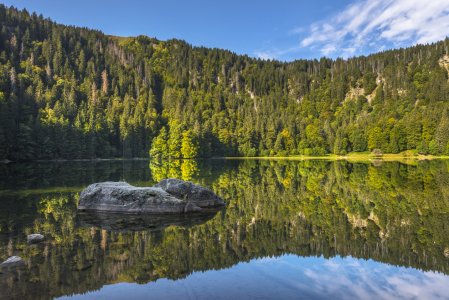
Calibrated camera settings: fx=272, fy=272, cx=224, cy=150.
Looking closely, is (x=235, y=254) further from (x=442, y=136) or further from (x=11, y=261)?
(x=442, y=136)

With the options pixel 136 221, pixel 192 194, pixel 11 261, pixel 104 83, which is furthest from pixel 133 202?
pixel 104 83

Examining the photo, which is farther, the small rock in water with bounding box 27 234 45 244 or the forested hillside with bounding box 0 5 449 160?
the forested hillside with bounding box 0 5 449 160

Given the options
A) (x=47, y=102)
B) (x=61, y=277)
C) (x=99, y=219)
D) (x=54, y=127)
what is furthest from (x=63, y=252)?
(x=47, y=102)

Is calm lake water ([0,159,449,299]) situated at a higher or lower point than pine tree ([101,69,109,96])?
lower

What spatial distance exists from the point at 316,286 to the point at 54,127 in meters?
96.2

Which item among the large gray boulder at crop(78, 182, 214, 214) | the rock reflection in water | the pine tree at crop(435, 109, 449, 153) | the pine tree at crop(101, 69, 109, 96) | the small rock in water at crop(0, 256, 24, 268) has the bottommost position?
the rock reflection in water

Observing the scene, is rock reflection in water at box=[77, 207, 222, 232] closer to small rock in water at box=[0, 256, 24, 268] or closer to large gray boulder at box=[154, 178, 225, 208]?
large gray boulder at box=[154, 178, 225, 208]

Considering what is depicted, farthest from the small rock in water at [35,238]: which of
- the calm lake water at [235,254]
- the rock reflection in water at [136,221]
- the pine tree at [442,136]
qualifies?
the pine tree at [442,136]

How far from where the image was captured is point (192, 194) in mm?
16141

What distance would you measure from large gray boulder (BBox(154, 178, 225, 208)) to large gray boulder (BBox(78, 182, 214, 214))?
832mm

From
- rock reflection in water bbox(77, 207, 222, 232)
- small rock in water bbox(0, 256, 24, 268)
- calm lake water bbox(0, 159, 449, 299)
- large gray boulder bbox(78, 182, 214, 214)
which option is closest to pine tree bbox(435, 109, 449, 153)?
calm lake water bbox(0, 159, 449, 299)

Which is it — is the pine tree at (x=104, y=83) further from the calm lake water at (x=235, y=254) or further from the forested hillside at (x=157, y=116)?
the calm lake water at (x=235, y=254)

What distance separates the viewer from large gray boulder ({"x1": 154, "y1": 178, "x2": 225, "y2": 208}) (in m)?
15.9

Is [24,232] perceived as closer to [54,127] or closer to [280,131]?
[54,127]
